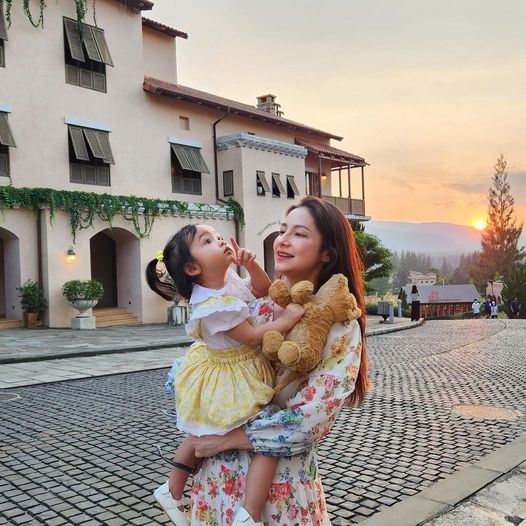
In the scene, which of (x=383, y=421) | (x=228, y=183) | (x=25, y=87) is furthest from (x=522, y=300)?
(x=383, y=421)

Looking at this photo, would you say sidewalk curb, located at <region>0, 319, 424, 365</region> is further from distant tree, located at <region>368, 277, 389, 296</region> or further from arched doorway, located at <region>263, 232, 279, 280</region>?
distant tree, located at <region>368, 277, 389, 296</region>

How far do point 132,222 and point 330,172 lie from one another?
53.7 feet

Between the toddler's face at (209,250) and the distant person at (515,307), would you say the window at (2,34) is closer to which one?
the toddler's face at (209,250)

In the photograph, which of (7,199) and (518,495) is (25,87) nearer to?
(7,199)

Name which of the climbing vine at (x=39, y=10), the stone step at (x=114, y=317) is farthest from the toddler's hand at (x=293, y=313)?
the climbing vine at (x=39, y=10)

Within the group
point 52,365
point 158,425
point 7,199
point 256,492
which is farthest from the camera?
point 7,199

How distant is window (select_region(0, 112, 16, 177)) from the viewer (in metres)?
17.6

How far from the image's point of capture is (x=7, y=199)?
57.4 feet

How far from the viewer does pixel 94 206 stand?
19.6 metres

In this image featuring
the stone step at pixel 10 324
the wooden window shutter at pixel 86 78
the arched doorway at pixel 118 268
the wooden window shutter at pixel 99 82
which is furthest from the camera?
the arched doorway at pixel 118 268

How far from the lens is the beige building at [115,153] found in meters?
18.5

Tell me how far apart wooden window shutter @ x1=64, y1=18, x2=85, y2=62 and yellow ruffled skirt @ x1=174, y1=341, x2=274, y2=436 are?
20204 mm

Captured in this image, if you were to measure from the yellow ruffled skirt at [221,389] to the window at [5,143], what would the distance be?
17.9 meters

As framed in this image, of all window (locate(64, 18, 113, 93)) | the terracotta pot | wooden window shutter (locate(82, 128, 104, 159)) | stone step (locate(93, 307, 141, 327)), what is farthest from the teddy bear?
window (locate(64, 18, 113, 93))
